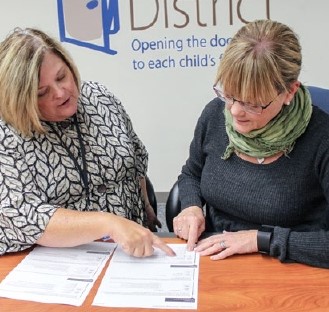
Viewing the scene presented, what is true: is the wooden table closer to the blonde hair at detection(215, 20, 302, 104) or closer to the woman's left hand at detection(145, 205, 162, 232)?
the blonde hair at detection(215, 20, 302, 104)

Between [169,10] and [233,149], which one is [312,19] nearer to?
[169,10]

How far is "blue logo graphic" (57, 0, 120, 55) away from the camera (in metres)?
2.92

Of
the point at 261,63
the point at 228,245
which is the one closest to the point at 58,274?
the point at 228,245

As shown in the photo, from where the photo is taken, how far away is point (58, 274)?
52.2 inches

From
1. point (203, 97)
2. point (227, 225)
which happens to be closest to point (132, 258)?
point (227, 225)

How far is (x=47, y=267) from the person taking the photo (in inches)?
53.9

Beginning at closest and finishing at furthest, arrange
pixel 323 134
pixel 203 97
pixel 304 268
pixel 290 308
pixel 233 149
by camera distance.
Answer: pixel 290 308
pixel 304 268
pixel 323 134
pixel 233 149
pixel 203 97

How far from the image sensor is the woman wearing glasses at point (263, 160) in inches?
52.4

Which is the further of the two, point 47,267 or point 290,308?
point 47,267

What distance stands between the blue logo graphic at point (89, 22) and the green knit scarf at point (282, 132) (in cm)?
165

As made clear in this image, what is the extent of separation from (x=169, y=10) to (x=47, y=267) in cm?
194

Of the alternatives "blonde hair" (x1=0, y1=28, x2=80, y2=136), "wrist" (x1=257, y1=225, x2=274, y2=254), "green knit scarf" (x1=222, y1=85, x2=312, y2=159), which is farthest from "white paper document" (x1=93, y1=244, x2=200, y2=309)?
"blonde hair" (x1=0, y1=28, x2=80, y2=136)

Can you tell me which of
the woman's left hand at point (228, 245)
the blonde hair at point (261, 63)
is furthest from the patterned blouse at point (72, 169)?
the blonde hair at point (261, 63)

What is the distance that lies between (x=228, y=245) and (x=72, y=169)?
535mm
